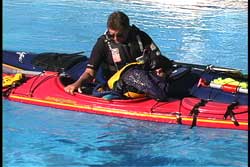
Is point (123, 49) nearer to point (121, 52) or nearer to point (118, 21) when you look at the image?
point (121, 52)

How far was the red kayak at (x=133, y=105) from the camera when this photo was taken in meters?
4.68

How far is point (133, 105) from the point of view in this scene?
5.00 m

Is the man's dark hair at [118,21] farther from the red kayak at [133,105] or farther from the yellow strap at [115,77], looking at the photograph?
the red kayak at [133,105]

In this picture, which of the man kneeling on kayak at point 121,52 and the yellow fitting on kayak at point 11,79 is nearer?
the man kneeling on kayak at point 121,52

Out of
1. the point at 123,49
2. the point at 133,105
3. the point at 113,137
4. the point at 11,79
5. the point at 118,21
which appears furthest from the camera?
the point at 11,79

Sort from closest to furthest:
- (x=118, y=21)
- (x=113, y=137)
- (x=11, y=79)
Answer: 1. (x=113, y=137)
2. (x=118, y=21)
3. (x=11, y=79)

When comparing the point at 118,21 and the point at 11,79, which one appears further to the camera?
the point at 11,79

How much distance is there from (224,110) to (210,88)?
0.37 metres

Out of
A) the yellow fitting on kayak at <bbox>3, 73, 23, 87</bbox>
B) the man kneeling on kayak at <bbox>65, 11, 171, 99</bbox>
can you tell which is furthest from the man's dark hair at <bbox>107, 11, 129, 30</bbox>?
the yellow fitting on kayak at <bbox>3, 73, 23, 87</bbox>

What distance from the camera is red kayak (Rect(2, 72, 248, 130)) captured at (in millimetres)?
4684

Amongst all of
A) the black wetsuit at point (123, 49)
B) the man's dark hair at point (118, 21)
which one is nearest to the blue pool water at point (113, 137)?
the black wetsuit at point (123, 49)

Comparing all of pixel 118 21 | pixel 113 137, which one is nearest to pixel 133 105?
pixel 113 137

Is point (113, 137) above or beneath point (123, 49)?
beneath

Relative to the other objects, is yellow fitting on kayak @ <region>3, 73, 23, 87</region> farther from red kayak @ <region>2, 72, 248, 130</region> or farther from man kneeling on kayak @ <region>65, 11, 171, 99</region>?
man kneeling on kayak @ <region>65, 11, 171, 99</region>
